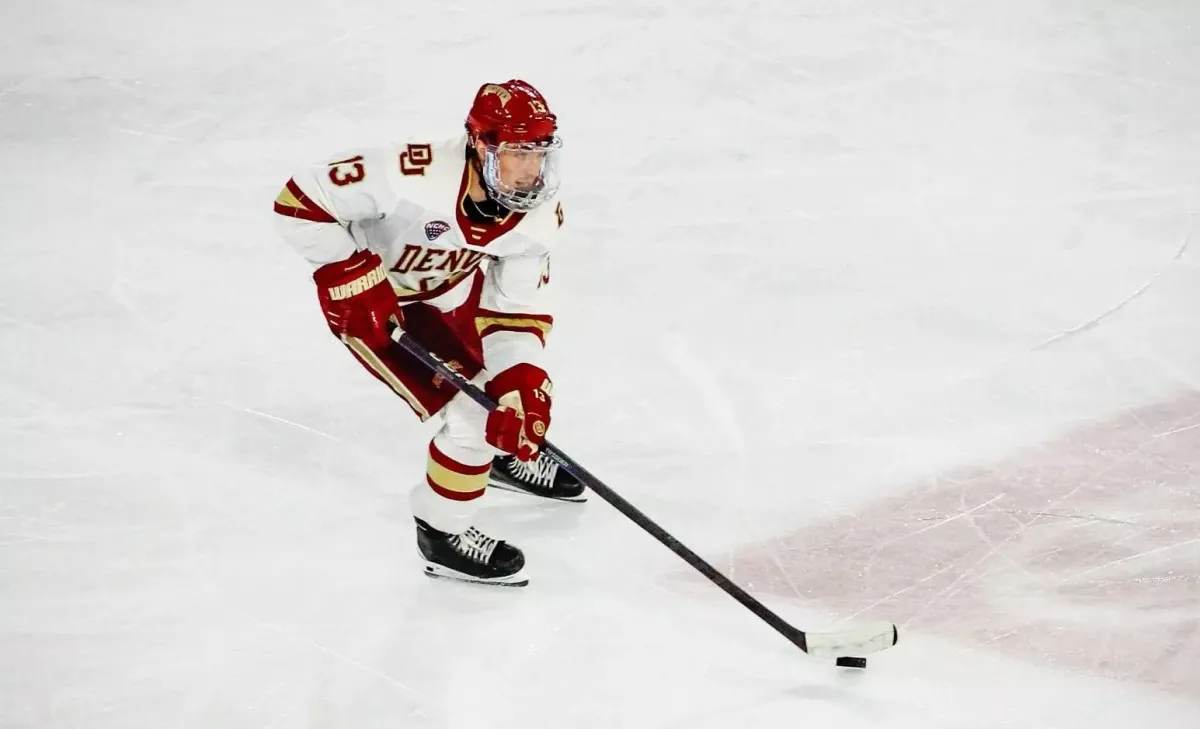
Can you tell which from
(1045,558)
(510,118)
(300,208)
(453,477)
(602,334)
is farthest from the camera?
(602,334)

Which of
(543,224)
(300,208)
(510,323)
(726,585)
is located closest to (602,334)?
(510,323)

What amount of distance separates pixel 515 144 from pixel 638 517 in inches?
30.8

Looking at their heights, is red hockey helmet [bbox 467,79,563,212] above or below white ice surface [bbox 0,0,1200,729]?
above

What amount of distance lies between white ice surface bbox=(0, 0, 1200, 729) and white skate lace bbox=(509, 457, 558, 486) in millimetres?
78

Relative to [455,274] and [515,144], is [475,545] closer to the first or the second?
[455,274]

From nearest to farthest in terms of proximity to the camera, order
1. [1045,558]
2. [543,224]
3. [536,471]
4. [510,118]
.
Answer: [510,118], [543,224], [1045,558], [536,471]

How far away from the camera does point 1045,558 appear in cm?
274

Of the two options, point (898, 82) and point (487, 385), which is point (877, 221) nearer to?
point (898, 82)

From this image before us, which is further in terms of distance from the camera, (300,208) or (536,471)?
(536,471)

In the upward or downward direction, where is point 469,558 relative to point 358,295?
downward

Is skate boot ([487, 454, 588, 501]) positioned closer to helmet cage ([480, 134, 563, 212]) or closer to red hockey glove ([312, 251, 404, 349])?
red hockey glove ([312, 251, 404, 349])

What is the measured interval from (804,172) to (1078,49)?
52.0 inches

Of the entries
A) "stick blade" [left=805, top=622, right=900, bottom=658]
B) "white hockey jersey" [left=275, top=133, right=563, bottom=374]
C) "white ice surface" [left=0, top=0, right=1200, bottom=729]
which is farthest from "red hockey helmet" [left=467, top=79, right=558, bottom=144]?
"stick blade" [left=805, top=622, right=900, bottom=658]

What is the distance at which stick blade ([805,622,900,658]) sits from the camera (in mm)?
2467
